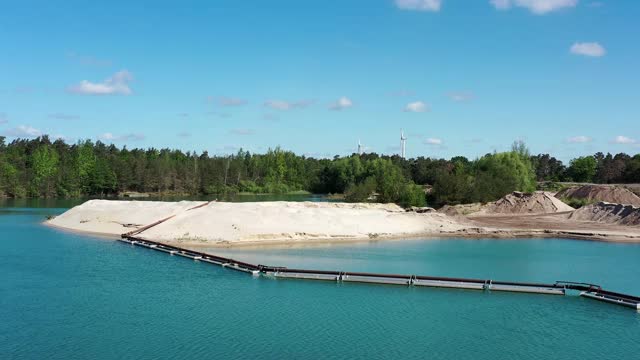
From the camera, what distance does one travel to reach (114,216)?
198ft

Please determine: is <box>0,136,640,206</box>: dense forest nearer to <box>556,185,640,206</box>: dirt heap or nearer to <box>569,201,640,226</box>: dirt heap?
<box>556,185,640,206</box>: dirt heap

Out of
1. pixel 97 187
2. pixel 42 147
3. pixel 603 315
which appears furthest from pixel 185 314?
pixel 42 147

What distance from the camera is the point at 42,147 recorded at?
464 ft

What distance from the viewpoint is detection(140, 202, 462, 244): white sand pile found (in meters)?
50.3

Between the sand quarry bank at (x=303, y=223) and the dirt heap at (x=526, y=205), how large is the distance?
197 inches

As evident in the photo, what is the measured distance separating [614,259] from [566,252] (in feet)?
14.7

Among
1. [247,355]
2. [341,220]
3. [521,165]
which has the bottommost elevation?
[247,355]

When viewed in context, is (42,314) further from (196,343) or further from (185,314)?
(196,343)

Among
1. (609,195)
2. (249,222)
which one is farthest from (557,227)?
(249,222)

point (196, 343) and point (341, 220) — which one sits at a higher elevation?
point (341, 220)

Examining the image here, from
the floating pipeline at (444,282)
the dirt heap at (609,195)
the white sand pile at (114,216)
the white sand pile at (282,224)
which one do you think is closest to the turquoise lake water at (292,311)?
the floating pipeline at (444,282)

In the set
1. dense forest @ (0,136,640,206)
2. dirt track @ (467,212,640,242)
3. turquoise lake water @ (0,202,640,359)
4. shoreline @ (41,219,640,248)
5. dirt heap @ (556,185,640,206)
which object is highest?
dense forest @ (0,136,640,206)

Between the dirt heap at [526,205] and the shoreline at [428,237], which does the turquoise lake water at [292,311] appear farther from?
the dirt heap at [526,205]

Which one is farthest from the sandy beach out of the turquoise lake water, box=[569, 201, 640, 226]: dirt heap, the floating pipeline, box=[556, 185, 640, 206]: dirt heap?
box=[556, 185, 640, 206]: dirt heap
